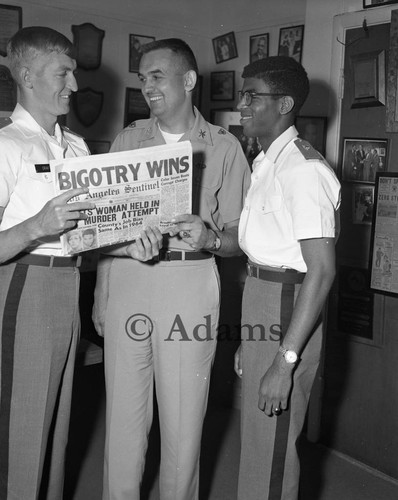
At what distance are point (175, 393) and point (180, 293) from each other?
35 centimetres

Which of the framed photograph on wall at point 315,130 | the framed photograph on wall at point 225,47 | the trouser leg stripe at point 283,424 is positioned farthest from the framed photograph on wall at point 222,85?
the trouser leg stripe at point 283,424

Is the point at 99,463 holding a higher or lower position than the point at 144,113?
lower

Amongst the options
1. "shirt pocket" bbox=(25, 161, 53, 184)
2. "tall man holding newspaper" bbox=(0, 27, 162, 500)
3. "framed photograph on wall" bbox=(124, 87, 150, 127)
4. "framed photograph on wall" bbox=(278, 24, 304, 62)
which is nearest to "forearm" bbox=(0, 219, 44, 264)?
"tall man holding newspaper" bbox=(0, 27, 162, 500)

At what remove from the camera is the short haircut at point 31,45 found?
6.98 feet

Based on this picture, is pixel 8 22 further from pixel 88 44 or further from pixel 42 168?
pixel 42 168

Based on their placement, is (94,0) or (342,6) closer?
(342,6)

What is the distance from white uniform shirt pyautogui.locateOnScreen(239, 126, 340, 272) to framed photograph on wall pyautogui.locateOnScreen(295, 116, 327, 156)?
4.07 ft

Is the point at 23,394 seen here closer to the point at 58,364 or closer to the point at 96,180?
the point at 58,364

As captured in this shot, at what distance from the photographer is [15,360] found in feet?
6.89

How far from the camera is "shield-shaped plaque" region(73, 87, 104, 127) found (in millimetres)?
3576

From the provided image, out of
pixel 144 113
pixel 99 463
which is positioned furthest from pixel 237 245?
pixel 144 113

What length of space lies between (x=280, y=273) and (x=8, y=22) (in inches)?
80.0

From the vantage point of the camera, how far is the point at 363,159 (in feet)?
10.3
